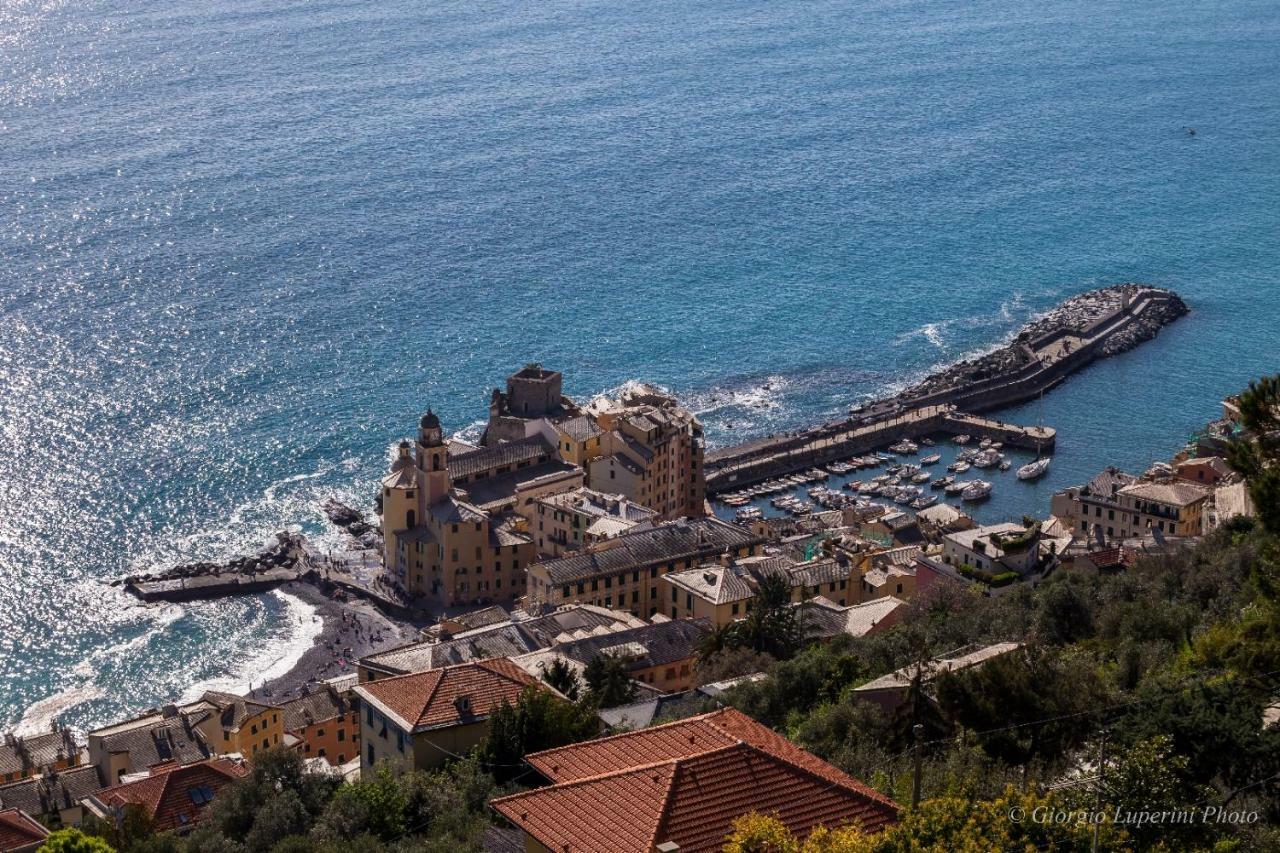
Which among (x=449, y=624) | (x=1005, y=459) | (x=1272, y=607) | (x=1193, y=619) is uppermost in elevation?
(x=1272, y=607)

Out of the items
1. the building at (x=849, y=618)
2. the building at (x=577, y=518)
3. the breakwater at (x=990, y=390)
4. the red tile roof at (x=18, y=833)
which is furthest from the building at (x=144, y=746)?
the breakwater at (x=990, y=390)

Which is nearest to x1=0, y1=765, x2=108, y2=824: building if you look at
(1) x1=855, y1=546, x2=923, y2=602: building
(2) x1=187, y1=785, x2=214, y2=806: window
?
(2) x1=187, y1=785, x2=214, y2=806: window

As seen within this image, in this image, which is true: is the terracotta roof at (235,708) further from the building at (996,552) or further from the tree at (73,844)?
the building at (996,552)

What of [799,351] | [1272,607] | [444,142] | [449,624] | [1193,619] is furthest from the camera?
[444,142]

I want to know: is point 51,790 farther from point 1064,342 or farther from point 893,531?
point 1064,342

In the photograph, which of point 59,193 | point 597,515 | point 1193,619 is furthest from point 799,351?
point 1193,619

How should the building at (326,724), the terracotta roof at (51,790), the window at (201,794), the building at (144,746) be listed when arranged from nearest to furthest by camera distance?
the window at (201,794)
the terracotta roof at (51,790)
the building at (144,746)
the building at (326,724)

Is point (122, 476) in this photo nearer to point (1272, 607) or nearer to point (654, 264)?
point (654, 264)
